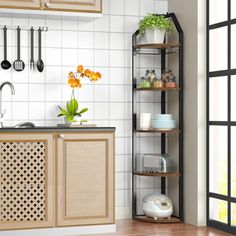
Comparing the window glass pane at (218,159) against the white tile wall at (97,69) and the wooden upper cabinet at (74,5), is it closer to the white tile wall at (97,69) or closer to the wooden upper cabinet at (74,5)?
the white tile wall at (97,69)

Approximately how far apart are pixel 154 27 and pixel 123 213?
1739 millimetres

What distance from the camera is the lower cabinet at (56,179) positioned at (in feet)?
16.3

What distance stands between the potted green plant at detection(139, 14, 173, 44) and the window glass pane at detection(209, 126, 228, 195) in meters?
0.96

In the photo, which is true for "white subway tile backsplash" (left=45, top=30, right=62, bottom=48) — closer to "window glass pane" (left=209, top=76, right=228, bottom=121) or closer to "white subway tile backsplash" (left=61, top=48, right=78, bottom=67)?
"white subway tile backsplash" (left=61, top=48, right=78, bottom=67)

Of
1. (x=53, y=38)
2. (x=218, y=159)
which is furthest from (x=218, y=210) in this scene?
(x=53, y=38)

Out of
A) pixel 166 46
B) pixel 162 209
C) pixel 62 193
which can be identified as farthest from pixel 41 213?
pixel 166 46

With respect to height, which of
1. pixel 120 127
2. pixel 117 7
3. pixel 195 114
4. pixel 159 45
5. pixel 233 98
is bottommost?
pixel 120 127

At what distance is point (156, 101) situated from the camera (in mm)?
6012

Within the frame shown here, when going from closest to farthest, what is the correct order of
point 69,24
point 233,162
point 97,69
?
point 233,162, point 69,24, point 97,69

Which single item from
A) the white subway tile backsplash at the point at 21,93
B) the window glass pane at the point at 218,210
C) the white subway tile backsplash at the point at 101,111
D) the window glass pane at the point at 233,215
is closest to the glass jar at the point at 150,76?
the white subway tile backsplash at the point at 101,111

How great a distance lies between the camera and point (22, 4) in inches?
204

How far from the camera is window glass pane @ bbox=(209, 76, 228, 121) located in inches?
205

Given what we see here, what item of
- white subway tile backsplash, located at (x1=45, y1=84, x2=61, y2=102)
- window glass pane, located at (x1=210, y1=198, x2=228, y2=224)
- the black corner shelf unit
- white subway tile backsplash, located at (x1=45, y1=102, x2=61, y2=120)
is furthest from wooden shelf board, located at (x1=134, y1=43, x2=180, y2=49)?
window glass pane, located at (x1=210, y1=198, x2=228, y2=224)

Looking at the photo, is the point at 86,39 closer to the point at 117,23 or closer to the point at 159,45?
the point at 117,23
